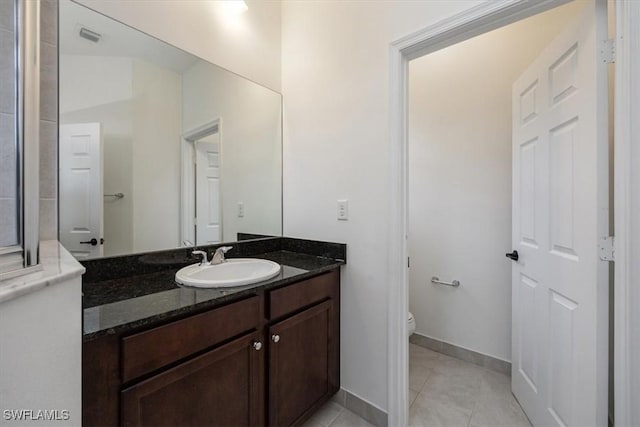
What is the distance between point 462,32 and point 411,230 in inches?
58.5

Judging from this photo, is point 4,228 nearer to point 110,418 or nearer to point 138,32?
point 110,418

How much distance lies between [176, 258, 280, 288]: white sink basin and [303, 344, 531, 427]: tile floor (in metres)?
0.87

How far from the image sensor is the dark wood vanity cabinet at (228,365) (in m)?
0.78

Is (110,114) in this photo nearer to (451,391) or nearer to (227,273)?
(227,273)

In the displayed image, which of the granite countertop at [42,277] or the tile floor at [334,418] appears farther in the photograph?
the tile floor at [334,418]

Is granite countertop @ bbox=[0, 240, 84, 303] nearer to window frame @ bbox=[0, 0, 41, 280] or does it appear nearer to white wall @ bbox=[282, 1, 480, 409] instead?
window frame @ bbox=[0, 0, 41, 280]

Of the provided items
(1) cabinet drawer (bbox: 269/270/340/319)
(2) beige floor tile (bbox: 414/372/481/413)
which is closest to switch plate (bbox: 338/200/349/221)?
(1) cabinet drawer (bbox: 269/270/340/319)

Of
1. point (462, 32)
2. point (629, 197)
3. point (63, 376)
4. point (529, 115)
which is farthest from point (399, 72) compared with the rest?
point (63, 376)

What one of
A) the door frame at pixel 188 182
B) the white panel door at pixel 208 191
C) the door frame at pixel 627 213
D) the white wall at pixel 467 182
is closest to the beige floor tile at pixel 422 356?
the white wall at pixel 467 182

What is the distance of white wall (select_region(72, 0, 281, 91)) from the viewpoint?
129 cm

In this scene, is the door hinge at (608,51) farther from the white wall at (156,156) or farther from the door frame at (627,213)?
the white wall at (156,156)

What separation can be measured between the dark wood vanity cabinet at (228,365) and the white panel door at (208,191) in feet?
2.08

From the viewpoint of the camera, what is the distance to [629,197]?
896 millimetres

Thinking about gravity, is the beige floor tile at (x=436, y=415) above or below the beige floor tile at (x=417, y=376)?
below
